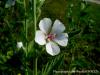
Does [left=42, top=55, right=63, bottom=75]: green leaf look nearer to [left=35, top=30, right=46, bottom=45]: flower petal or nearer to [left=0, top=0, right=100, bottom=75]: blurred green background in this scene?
[left=0, top=0, right=100, bottom=75]: blurred green background

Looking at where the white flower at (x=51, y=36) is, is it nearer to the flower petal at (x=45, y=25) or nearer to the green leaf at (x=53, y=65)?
the flower petal at (x=45, y=25)

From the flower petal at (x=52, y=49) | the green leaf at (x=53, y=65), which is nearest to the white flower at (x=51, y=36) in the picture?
the flower petal at (x=52, y=49)

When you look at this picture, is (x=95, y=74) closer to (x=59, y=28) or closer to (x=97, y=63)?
(x=97, y=63)

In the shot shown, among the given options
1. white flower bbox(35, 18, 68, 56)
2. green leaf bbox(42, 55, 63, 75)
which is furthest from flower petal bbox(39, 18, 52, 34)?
green leaf bbox(42, 55, 63, 75)

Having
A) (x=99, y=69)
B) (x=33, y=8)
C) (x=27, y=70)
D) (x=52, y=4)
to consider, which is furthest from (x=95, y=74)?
(x=52, y=4)

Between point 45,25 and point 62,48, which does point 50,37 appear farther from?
point 62,48

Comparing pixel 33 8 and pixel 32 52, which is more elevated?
pixel 33 8

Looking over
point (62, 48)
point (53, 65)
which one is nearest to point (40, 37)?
point (53, 65)
